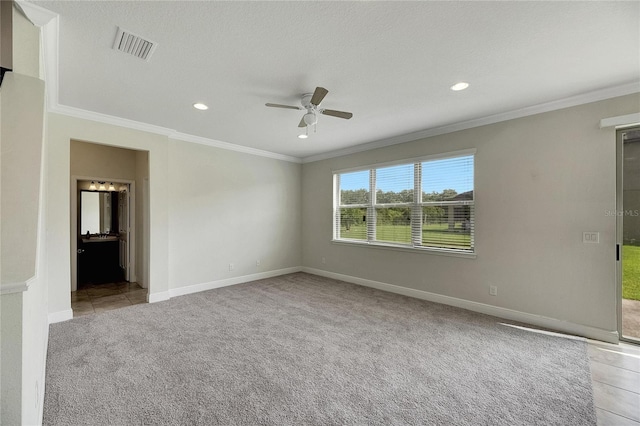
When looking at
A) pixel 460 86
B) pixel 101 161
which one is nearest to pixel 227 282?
pixel 101 161

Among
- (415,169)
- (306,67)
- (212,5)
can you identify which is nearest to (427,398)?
(306,67)

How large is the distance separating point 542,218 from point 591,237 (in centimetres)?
48

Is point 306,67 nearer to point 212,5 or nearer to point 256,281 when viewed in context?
point 212,5

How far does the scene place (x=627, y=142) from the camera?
294 cm

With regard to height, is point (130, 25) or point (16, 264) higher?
point (130, 25)

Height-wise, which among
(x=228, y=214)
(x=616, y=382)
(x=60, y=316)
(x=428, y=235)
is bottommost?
(x=616, y=382)

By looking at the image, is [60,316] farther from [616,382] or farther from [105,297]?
[616,382]

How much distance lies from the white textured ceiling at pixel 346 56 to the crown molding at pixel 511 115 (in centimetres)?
9

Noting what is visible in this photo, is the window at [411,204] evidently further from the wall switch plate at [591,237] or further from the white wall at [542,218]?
the wall switch plate at [591,237]

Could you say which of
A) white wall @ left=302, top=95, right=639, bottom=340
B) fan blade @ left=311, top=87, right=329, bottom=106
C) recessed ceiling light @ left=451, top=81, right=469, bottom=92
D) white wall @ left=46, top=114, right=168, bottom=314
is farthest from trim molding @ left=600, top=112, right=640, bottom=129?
white wall @ left=46, top=114, right=168, bottom=314

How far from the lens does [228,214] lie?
205 inches

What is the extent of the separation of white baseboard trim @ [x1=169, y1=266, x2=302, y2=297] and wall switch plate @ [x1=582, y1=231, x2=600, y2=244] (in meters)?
4.99

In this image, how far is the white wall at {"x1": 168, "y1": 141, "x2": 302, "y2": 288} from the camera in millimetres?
4559

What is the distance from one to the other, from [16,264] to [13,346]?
0.40 metres
